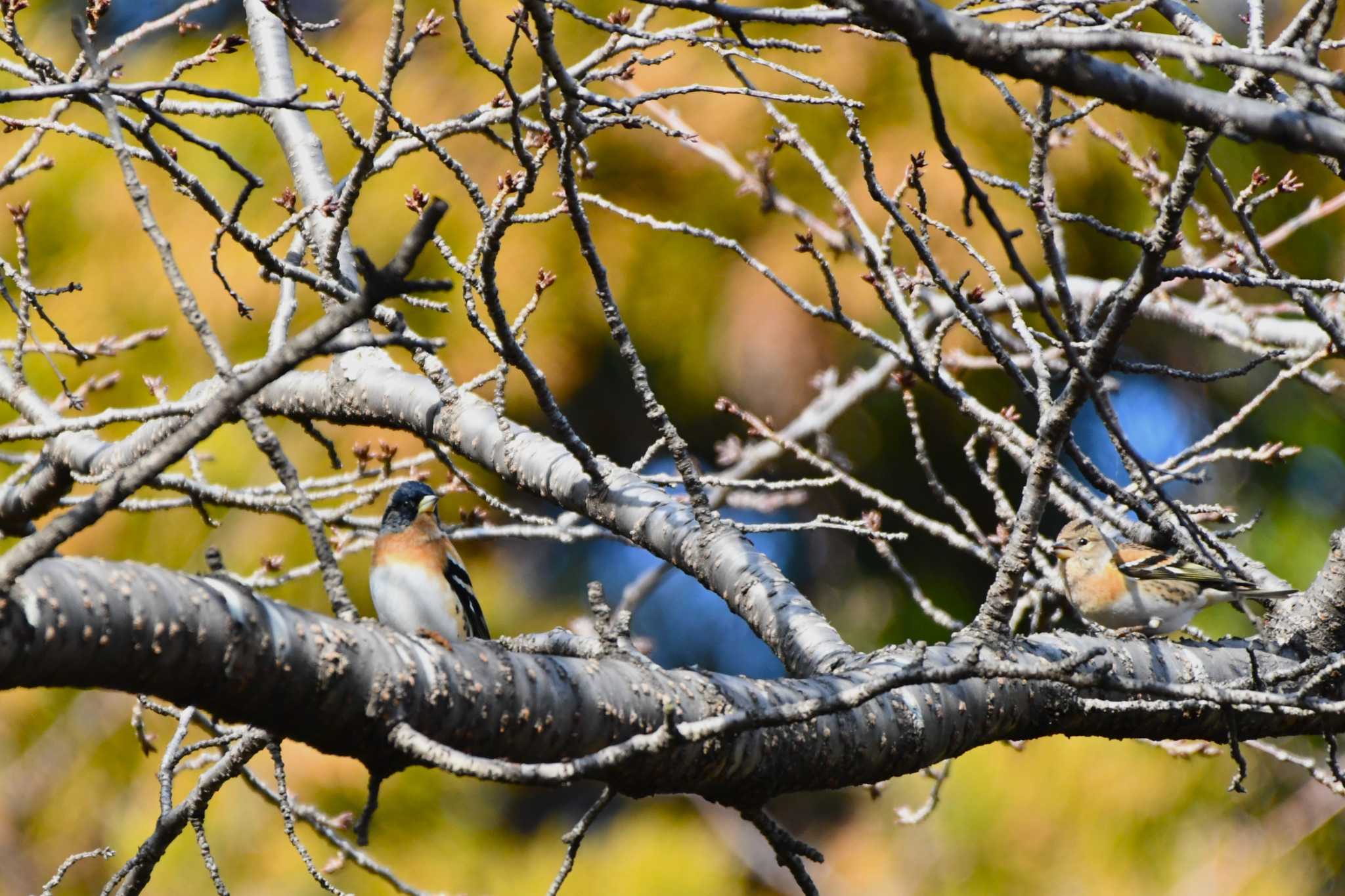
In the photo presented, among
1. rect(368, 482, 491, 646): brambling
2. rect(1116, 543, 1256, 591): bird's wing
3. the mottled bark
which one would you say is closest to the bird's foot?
the mottled bark

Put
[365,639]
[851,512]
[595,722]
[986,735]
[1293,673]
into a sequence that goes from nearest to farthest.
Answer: [365,639]
[595,722]
[1293,673]
[986,735]
[851,512]

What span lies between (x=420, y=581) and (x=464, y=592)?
10.9 inches

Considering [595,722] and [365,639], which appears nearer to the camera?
[365,639]

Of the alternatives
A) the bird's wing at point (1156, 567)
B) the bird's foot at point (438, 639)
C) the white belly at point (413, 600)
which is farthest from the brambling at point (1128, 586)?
the bird's foot at point (438, 639)

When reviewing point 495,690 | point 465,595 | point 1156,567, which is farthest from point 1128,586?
point 495,690

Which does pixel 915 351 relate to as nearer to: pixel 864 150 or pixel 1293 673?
pixel 864 150

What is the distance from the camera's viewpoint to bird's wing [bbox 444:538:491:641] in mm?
3697

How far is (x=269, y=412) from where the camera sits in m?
3.37

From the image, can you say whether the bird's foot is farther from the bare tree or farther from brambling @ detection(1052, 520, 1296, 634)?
brambling @ detection(1052, 520, 1296, 634)

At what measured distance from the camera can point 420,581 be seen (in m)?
3.52

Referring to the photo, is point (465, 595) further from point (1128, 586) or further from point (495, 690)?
point (1128, 586)

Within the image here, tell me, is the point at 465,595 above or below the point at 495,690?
above

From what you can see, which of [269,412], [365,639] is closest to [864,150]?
[365,639]

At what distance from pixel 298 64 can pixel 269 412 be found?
328 cm
